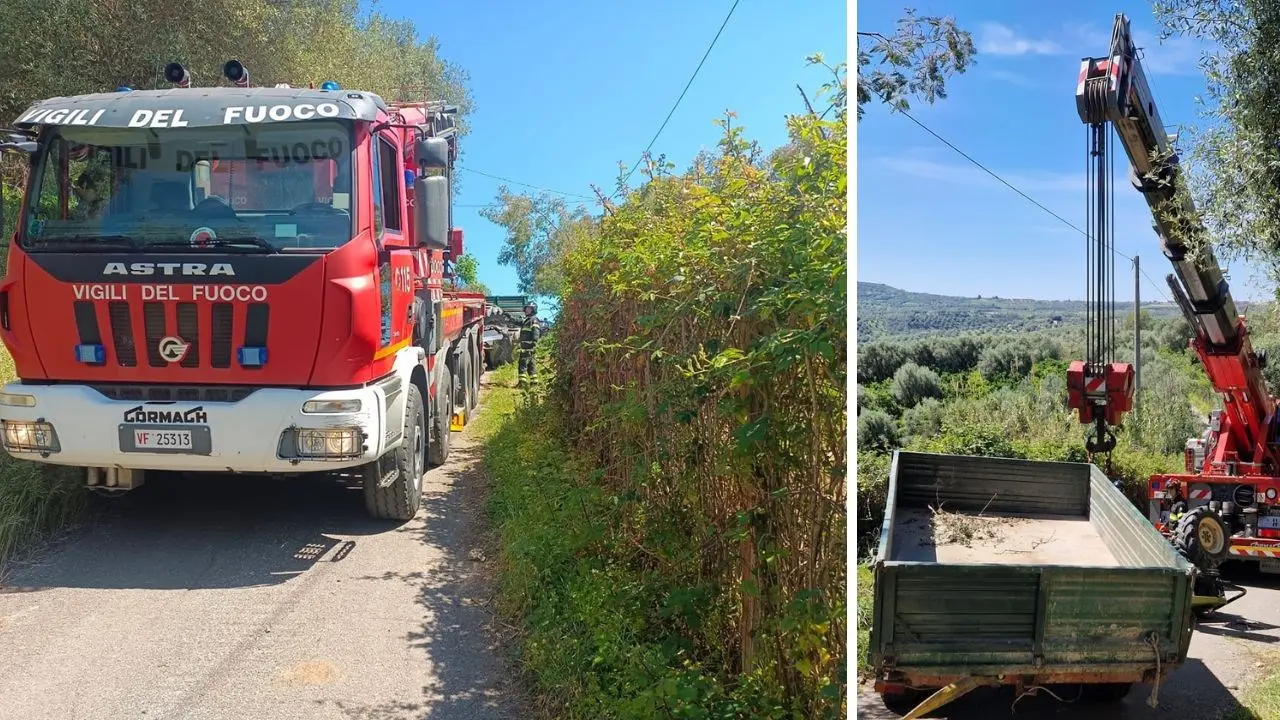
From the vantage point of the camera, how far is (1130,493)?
1719 cm

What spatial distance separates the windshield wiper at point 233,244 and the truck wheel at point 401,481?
1560 mm

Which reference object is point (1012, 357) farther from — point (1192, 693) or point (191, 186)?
point (191, 186)

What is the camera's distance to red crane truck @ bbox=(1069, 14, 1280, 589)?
746cm

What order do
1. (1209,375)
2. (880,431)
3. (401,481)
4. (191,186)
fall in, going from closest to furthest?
(191,186), (401,481), (1209,375), (880,431)

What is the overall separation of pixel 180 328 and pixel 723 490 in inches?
138

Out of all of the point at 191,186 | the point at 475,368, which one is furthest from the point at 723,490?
the point at 475,368

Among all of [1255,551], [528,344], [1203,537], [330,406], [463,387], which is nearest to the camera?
[330,406]

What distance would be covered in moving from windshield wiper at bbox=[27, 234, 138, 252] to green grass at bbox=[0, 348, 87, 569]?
1522 mm

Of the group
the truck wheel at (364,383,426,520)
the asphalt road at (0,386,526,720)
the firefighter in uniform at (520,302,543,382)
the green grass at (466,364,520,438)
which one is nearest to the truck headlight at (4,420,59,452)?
the asphalt road at (0,386,526,720)

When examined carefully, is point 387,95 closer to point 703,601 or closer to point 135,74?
point 135,74

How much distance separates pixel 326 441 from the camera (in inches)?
231

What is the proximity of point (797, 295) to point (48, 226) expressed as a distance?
5.01m

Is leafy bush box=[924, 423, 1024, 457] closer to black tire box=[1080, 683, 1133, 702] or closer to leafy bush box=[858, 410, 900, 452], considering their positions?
leafy bush box=[858, 410, 900, 452]

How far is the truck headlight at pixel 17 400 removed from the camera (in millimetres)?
5879
